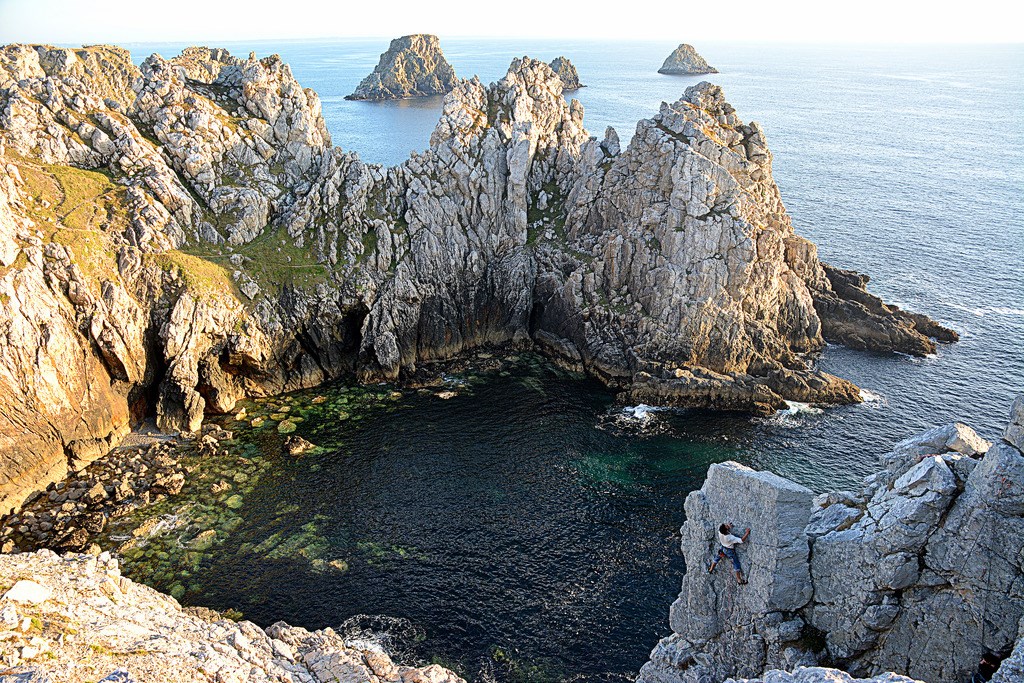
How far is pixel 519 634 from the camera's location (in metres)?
40.2

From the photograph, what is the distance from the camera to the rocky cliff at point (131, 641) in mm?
26453

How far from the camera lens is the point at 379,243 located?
73875 mm

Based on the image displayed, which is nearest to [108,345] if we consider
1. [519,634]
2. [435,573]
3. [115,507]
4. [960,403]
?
[115,507]

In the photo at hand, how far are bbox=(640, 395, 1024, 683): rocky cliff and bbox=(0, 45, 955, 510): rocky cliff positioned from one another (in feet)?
129

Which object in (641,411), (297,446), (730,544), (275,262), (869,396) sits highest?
(275,262)

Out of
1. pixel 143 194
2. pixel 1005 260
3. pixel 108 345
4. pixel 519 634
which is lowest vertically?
pixel 519 634

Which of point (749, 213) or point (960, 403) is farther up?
point (749, 213)

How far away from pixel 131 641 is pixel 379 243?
165 feet

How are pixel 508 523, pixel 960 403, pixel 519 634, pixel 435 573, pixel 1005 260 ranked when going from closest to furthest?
1. pixel 519 634
2. pixel 435 573
3. pixel 508 523
4. pixel 960 403
5. pixel 1005 260

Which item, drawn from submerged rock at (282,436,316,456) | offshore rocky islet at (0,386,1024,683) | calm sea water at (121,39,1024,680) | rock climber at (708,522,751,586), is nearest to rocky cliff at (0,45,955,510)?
calm sea water at (121,39,1024,680)

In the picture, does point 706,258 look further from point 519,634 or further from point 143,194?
point 143,194

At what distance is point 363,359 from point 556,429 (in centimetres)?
2187

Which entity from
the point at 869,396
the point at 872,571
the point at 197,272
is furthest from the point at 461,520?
the point at 869,396

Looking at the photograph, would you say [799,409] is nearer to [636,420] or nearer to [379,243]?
[636,420]
